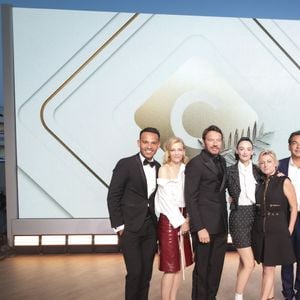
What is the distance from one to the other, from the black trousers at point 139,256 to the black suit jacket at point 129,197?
8cm

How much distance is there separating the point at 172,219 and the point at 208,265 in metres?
0.51

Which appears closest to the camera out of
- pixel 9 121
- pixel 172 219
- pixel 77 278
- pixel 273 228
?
pixel 172 219

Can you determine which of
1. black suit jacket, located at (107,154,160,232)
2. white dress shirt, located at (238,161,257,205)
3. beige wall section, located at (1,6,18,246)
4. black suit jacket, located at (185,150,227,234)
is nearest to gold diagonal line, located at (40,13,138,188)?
beige wall section, located at (1,6,18,246)

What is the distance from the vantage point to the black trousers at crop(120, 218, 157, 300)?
2148mm

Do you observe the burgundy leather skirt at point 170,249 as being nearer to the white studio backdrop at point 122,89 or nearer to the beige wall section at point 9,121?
the white studio backdrop at point 122,89

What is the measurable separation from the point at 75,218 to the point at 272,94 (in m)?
3.42

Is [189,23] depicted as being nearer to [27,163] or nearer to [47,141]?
[47,141]

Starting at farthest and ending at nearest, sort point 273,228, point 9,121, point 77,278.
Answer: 1. point 9,121
2. point 77,278
3. point 273,228

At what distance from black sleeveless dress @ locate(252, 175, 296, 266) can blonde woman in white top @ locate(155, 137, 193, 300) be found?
0.59 m

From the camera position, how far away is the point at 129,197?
7.11 feet

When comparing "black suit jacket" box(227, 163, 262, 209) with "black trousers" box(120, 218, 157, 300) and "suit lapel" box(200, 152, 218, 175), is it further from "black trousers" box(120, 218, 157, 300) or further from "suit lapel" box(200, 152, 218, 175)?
"black trousers" box(120, 218, 157, 300)

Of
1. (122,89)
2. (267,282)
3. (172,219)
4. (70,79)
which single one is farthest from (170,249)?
(70,79)

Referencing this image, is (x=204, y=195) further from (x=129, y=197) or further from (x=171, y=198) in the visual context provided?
(x=129, y=197)

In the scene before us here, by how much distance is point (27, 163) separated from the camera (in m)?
4.18
